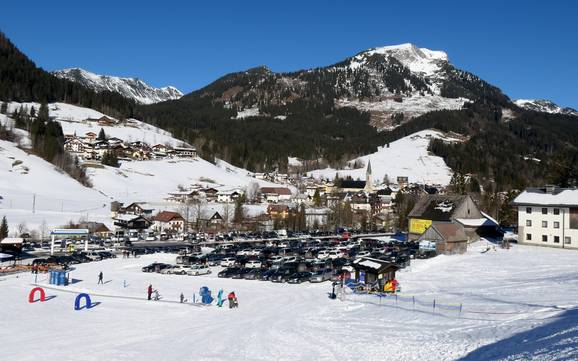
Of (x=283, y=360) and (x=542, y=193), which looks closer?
(x=283, y=360)

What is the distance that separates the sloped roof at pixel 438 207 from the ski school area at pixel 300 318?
839 inches

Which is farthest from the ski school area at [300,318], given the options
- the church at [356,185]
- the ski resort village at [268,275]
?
the church at [356,185]

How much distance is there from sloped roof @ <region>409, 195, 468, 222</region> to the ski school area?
2130 centimetres

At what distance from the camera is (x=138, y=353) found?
19.5 m

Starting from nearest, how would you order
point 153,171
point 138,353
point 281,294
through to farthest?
point 138,353 → point 281,294 → point 153,171

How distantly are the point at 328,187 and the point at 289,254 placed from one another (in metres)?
116

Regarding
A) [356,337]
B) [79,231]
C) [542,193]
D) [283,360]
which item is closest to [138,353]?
[283,360]

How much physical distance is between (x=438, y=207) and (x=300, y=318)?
42.5 m

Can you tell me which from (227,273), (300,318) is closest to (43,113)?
(227,273)

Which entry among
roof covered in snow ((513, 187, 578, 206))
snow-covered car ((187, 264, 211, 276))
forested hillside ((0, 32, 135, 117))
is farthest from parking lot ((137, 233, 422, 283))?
forested hillside ((0, 32, 135, 117))

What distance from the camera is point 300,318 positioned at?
81.5 feet

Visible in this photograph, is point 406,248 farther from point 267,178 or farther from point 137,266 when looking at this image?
point 267,178

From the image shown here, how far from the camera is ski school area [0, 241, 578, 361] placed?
18781 mm

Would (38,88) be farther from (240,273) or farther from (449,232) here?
(449,232)
